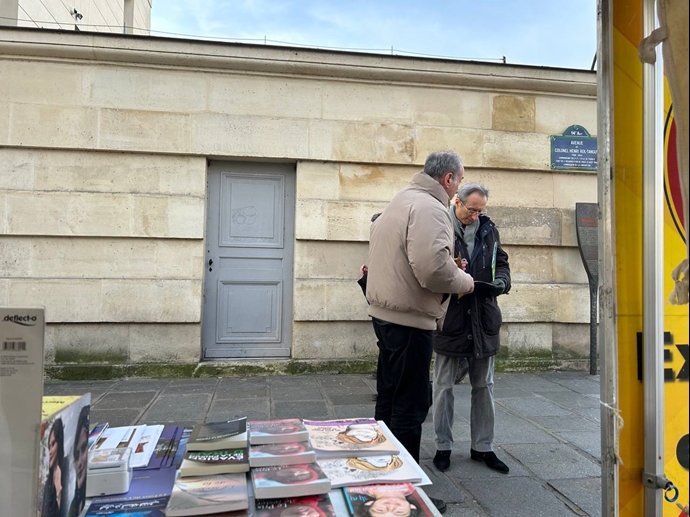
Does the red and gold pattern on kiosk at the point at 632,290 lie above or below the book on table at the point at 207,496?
above

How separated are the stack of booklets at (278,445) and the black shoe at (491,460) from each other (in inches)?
83.4

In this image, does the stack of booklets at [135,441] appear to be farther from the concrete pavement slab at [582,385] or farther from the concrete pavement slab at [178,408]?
the concrete pavement slab at [582,385]

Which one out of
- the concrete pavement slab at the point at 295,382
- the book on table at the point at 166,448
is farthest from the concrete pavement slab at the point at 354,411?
the book on table at the point at 166,448

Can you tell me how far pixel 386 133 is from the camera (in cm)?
593

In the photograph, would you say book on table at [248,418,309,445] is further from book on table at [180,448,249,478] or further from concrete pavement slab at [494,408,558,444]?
concrete pavement slab at [494,408,558,444]

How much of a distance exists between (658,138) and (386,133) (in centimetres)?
469

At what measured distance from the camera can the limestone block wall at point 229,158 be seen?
532 cm

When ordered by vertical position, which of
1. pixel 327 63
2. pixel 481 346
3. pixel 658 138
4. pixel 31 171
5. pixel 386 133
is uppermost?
pixel 327 63

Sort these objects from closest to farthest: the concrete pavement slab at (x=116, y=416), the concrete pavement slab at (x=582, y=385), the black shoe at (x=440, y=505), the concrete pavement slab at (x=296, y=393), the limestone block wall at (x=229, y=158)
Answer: the black shoe at (x=440, y=505)
the concrete pavement slab at (x=116, y=416)
the concrete pavement slab at (x=296, y=393)
the concrete pavement slab at (x=582, y=385)
the limestone block wall at (x=229, y=158)

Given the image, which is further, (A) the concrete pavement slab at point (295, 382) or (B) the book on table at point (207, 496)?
(A) the concrete pavement slab at point (295, 382)

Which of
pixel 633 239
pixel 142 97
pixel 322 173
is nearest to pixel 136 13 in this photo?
pixel 142 97

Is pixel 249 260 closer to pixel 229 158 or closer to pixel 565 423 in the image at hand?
pixel 229 158

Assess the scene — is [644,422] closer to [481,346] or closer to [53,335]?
[481,346]

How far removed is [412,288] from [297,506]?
4.88 feet
